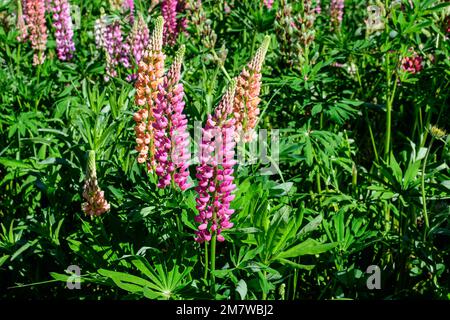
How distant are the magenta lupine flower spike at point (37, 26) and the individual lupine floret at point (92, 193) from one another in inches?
76.1

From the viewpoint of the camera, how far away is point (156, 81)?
2.42 metres

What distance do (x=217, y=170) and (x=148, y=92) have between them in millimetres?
533

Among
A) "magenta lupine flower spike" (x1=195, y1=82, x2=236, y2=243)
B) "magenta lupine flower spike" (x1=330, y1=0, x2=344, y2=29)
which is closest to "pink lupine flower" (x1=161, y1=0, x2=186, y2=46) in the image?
"magenta lupine flower spike" (x1=330, y1=0, x2=344, y2=29)

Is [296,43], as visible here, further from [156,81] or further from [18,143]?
[18,143]

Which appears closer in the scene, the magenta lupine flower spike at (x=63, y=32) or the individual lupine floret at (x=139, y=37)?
the individual lupine floret at (x=139, y=37)

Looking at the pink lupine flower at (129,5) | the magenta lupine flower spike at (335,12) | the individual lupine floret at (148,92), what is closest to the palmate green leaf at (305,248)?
the individual lupine floret at (148,92)

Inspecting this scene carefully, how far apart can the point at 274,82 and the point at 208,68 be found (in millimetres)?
909

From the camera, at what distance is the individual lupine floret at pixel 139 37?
3.71 meters

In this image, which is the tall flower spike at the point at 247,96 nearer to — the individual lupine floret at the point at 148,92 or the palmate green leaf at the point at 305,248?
the individual lupine floret at the point at 148,92

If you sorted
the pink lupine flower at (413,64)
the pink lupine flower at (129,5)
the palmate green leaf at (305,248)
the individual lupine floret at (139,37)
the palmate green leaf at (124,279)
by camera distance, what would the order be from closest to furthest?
the palmate green leaf at (124,279) → the palmate green leaf at (305,248) → the individual lupine floret at (139,37) → the pink lupine flower at (413,64) → the pink lupine flower at (129,5)

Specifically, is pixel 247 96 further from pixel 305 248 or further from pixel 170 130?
pixel 305 248

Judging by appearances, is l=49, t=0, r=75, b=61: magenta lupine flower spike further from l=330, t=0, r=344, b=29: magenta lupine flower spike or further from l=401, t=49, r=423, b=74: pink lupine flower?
l=401, t=49, r=423, b=74: pink lupine flower

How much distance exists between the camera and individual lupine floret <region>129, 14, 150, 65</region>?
12.2 ft
